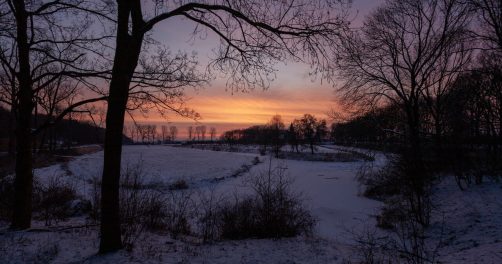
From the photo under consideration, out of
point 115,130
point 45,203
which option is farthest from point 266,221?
point 45,203

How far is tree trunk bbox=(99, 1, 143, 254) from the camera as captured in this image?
6.86 metres

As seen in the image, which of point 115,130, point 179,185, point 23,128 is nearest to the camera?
point 115,130

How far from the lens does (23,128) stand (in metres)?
8.84

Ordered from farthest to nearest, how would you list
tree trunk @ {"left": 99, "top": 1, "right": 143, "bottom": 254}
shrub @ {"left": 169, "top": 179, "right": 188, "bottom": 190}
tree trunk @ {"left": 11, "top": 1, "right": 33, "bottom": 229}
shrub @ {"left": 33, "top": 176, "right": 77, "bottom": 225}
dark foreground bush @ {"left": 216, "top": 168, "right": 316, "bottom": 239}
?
shrub @ {"left": 169, "top": 179, "right": 188, "bottom": 190}, shrub @ {"left": 33, "top": 176, "right": 77, "bottom": 225}, dark foreground bush @ {"left": 216, "top": 168, "right": 316, "bottom": 239}, tree trunk @ {"left": 11, "top": 1, "right": 33, "bottom": 229}, tree trunk @ {"left": 99, "top": 1, "right": 143, "bottom": 254}

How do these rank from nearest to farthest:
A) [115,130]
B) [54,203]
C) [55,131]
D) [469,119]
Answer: [115,130] → [54,203] → [469,119] → [55,131]

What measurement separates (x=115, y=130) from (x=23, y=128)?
3477mm

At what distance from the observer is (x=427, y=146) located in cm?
1959

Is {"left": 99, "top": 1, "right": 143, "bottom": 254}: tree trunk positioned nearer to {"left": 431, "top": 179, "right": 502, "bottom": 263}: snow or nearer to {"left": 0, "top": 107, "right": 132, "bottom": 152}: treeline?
{"left": 0, "top": 107, "right": 132, "bottom": 152}: treeline

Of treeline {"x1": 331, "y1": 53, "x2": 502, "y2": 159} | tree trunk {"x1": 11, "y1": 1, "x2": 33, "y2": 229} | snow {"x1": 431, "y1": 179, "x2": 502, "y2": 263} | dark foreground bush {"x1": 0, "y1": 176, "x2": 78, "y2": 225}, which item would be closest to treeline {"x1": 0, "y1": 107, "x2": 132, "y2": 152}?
tree trunk {"x1": 11, "y1": 1, "x2": 33, "y2": 229}

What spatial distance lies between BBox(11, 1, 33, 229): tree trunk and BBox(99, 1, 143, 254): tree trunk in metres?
3.21

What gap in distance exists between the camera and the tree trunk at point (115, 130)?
22.5ft

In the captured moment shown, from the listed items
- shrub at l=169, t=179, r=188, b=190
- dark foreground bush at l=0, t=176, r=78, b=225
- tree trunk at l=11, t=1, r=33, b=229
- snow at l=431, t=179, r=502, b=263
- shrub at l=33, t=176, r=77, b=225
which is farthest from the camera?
shrub at l=169, t=179, r=188, b=190

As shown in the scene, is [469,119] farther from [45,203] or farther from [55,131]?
[55,131]

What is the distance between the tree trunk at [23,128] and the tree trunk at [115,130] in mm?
3212
